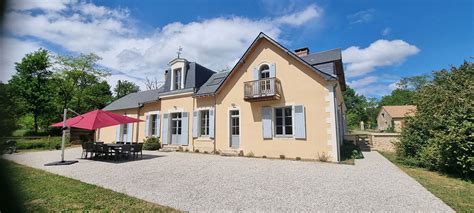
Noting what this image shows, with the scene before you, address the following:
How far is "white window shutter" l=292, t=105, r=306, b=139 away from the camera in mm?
10086

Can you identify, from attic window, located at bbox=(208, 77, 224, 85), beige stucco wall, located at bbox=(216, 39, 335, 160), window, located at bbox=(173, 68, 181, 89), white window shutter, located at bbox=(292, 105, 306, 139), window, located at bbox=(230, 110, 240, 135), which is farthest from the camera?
window, located at bbox=(173, 68, 181, 89)

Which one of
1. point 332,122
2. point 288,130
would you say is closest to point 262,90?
point 288,130

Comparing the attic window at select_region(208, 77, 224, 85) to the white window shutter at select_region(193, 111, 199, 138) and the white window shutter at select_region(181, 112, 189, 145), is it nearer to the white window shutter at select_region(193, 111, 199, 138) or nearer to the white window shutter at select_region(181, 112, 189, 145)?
the white window shutter at select_region(193, 111, 199, 138)

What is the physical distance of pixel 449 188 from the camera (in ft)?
18.4

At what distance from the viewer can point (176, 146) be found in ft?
45.7

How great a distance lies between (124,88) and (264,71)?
34.9 metres

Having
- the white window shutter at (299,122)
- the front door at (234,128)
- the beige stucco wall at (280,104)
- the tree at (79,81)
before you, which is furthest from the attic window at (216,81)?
the tree at (79,81)

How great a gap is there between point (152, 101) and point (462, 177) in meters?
15.6

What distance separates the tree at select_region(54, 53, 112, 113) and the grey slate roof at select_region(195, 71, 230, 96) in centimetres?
1869

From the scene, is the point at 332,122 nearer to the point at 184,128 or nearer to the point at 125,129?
the point at 184,128

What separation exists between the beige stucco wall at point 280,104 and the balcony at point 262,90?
0.36 meters

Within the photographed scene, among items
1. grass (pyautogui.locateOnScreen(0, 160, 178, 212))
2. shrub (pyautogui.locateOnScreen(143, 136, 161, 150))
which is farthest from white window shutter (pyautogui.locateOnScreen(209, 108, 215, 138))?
grass (pyautogui.locateOnScreen(0, 160, 178, 212))

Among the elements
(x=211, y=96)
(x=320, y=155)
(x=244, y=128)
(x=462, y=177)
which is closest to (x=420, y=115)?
(x=462, y=177)

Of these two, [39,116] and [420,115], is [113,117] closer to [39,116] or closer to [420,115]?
[420,115]
